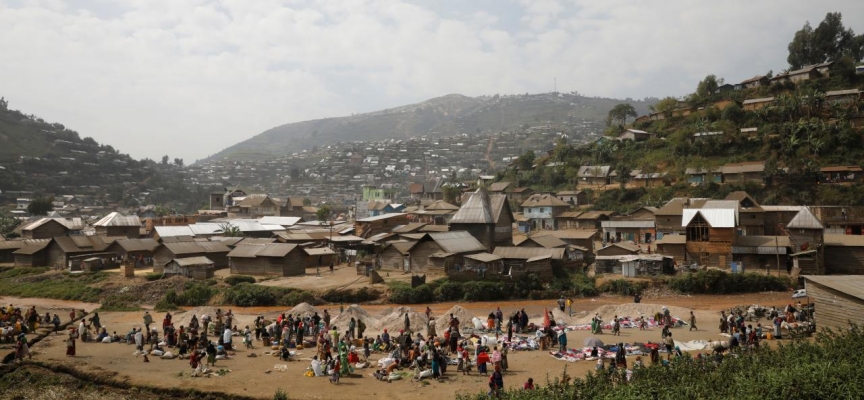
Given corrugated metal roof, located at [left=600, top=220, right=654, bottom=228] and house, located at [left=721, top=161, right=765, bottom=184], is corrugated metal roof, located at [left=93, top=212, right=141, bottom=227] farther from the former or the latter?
house, located at [left=721, top=161, right=765, bottom=184]

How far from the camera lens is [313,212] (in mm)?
97812

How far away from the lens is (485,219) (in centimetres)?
4756

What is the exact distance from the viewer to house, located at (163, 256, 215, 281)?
4178 centimetres

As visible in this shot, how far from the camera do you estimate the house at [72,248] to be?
160 ft

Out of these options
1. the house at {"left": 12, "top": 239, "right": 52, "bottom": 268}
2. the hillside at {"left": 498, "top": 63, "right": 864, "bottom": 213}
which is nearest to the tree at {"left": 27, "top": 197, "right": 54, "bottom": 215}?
the house at {"left": 12, "top": 239, "right": 52, "bottom": 268}

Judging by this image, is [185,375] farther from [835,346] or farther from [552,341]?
[835,346]

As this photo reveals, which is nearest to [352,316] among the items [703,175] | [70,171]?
[703,175]

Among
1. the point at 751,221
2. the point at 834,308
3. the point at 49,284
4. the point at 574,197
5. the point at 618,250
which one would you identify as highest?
the point at 574,197

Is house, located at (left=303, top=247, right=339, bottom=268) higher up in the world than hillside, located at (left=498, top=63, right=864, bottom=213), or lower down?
lower down

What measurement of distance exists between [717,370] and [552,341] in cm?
839

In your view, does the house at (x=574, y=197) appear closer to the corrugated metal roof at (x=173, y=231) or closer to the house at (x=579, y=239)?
the house at (x=579, y=239)

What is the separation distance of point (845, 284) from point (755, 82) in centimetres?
7258

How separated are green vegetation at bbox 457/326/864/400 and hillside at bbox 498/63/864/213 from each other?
47.2 metres

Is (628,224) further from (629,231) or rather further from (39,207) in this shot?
(39,207)
